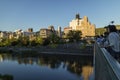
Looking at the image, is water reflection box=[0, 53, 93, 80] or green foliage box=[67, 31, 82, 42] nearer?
water reflection box=[0, 53, 93, 80]

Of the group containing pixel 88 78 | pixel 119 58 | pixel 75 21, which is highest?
pixel 75 21

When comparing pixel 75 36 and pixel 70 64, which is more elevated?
pixel 75 36

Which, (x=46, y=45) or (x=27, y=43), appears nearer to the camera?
(x=46, y=45)

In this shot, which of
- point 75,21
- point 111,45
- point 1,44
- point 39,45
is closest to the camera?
point 111,45

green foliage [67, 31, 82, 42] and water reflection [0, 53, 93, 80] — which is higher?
green foliage [67, 31, 82, 42]

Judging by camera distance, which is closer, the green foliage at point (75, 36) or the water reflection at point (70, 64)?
the water reflection at point (70, 64)

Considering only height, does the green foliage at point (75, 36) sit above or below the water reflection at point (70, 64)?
above

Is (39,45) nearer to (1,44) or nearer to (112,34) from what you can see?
(1,44)

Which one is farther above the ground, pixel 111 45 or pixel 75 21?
pixel 75 21

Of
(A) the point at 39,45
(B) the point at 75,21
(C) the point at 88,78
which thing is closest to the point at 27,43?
(A) the point at 39,45

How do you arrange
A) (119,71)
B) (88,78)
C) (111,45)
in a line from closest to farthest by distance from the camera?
(119,71), (111,45), (88,78)

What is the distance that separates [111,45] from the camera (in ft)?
13.9

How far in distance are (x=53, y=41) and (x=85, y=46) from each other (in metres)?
20.9

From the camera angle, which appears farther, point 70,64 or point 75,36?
point 75,36
